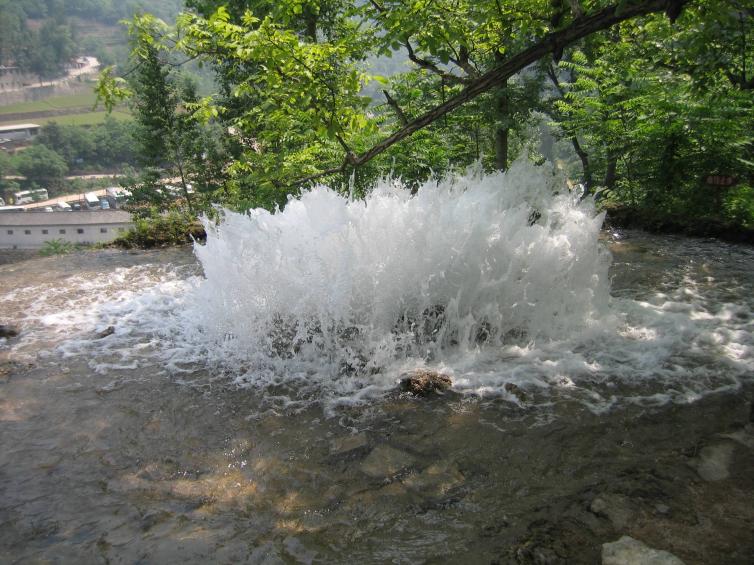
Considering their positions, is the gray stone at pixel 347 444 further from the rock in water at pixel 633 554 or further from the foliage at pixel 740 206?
the foliage at pixel 740 206

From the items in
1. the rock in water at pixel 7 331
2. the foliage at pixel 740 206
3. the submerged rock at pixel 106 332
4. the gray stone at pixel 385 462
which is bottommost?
the gray stone at pixel 385 462

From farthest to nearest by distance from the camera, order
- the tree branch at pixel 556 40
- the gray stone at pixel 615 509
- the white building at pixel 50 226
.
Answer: the white building at pixel 50 226 → the tree branch at pixel 556 40 → the gray stone at pixel 615 509

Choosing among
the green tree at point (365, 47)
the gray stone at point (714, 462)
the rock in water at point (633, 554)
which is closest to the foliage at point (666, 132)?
the green tree at point (365, 47)

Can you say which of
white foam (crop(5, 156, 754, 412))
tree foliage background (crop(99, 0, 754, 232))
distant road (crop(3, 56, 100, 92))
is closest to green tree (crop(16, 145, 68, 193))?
distant road (crop(3, 56, 100, 92))

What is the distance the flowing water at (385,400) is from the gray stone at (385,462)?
0.02 metres

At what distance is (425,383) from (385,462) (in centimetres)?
98

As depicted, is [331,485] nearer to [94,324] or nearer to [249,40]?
[249,40]

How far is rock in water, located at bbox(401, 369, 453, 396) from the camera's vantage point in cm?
412

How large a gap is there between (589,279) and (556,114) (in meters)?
8.37

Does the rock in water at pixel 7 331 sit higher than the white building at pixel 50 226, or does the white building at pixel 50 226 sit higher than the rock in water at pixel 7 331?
the rock in water at pixel 7 331

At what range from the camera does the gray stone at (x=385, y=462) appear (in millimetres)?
3203

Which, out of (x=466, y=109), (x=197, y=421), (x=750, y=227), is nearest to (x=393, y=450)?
(x=197, y=421)

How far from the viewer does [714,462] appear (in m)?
3.02

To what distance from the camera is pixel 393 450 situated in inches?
135
